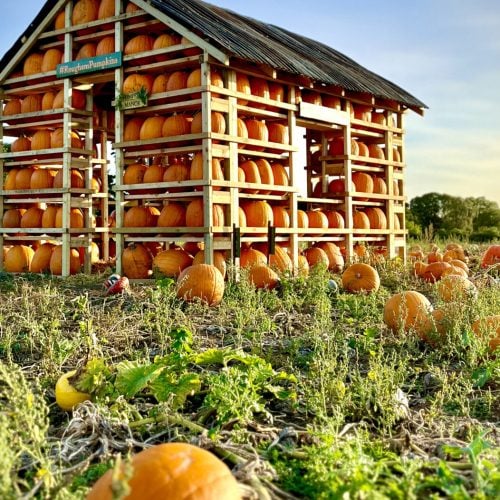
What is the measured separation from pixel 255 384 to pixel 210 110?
6.22 m

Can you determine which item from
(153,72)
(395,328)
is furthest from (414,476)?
(153,72)

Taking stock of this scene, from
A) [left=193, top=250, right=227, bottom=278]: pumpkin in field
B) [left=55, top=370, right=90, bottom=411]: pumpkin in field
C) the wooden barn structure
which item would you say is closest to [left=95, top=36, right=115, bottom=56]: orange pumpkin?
the wooden barn structure

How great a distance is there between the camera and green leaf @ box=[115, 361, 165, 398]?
3340 millimetres

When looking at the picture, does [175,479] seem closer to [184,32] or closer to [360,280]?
[360,280]

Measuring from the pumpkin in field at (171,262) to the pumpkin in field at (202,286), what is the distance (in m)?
2.02

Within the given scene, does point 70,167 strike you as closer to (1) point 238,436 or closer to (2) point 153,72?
(2) point 153,72

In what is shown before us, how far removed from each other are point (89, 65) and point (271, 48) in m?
2.92

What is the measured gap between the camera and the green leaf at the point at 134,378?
3.34m

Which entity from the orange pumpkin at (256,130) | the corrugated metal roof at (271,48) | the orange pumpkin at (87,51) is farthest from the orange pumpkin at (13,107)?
the orange pumpkin at (256,130)

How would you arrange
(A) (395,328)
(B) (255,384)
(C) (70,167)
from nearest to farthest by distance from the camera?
(B) (255,384) → (A) (395,328) → (C) (70,167)

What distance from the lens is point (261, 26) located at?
1386 cm

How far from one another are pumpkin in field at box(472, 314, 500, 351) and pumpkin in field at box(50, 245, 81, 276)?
7.52 meters

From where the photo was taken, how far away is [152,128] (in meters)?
9.86

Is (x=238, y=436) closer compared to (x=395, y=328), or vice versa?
(x=238, y=436)
